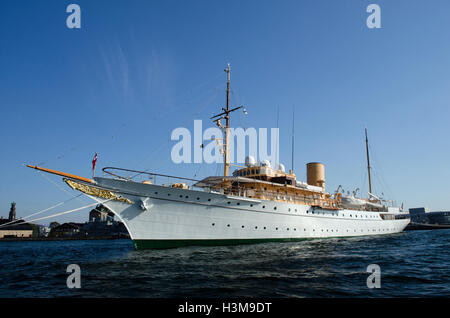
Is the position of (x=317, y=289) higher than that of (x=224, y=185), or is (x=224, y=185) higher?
(x=224, y=185)

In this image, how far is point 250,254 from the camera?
13000mm

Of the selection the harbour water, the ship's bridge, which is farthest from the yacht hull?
the harbour water

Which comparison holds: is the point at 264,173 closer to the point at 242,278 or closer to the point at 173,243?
the point at 173,243

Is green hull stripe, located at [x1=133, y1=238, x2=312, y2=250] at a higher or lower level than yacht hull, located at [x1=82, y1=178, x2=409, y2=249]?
lower

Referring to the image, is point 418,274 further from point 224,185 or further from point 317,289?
point 224,185

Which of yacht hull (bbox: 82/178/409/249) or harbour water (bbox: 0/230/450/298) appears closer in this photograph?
harbour water (bbox: 0/230/450/298)

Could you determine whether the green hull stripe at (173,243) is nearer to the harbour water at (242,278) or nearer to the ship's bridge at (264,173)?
the harbour water at (242,278)

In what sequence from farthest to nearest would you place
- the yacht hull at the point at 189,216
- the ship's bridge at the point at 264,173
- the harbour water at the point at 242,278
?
the ship's bridge at the point at 264,173 < the yacht hull at the point at 189,216 < the harbour water at the point at 242,278

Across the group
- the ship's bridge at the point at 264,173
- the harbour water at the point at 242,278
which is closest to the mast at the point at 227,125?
the ship's bridge at the point at 264,173

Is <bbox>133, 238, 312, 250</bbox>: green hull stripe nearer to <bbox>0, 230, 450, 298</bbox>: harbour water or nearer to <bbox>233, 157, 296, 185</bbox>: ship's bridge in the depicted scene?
<bbox>0, 230, 450, 298</bbox>: harbour water

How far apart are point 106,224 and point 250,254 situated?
2562 inches

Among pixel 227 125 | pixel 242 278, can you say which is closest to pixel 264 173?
pixel 227 125
